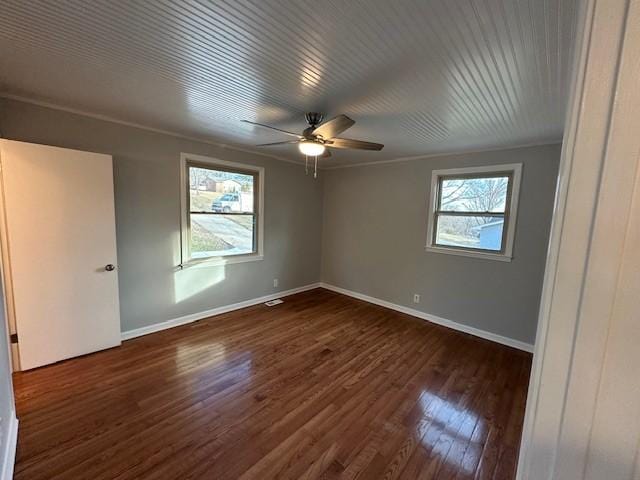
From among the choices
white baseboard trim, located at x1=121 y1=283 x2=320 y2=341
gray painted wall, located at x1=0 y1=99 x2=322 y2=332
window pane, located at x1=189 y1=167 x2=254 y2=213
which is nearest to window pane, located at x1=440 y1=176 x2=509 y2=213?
gray painted wall, located at x1=0 y1=99 x2=322 y2=332

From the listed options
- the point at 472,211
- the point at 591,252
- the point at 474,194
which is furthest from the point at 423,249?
the point at 591,252

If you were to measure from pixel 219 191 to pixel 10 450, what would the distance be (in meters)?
2.95

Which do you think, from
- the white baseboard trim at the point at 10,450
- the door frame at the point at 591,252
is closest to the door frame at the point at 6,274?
the white baseboard trim at the point at 10,450

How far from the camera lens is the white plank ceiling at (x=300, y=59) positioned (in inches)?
49.3

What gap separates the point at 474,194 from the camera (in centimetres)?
354

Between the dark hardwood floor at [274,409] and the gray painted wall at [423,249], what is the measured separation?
52cm

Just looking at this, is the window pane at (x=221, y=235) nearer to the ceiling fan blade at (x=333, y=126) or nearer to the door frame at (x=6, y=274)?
the door frame at (x=6, y=274)

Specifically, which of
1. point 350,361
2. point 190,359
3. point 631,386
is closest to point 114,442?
point 190,359

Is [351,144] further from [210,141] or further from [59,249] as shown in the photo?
[59,249]

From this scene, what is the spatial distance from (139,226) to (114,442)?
208 centimetres

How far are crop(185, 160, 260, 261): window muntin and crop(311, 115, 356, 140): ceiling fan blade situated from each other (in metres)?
2.00

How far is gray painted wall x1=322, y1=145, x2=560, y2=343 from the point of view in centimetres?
308

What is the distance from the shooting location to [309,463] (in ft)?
5.50

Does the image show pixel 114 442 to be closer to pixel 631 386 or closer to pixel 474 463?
pixel 474 463
